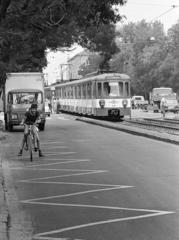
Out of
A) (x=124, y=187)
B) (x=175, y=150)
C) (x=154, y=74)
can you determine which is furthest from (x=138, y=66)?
(x=124, y=187)

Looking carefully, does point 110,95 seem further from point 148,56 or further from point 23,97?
point 148,56

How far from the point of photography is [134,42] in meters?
106

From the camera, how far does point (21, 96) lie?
31.6m

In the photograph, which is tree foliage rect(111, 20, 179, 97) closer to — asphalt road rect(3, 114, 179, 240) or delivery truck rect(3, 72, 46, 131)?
delivery truck rect(3, 72, 46, 131)

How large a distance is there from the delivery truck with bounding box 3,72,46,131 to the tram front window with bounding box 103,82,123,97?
10.2 metres

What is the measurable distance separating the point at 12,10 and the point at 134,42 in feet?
302

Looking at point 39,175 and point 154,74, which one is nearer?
point 39,175

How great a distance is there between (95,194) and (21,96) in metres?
21.1

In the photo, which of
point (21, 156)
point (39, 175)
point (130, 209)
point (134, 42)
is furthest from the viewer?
point (134, 42)

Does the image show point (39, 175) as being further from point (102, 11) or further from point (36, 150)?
point (102, 11)

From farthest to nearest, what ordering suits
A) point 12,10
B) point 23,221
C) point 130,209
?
1. point 12,10
2. point 130,209
3. point 23,221

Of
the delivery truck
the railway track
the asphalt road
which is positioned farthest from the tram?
the asphalt road

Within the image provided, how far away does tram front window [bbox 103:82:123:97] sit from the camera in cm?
4206

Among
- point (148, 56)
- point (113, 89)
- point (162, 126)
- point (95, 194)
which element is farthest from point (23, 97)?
point (148, 56)
